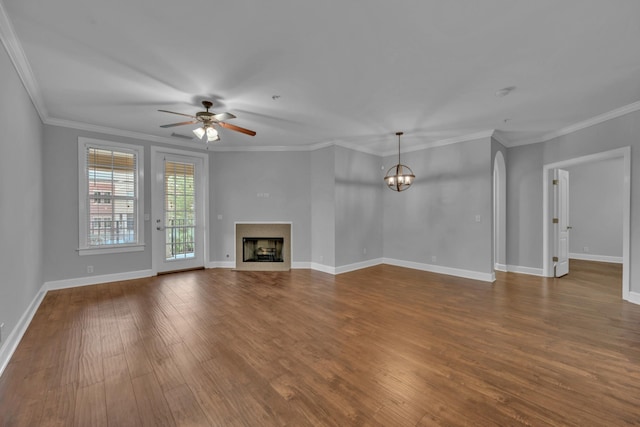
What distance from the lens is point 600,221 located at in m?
6.85

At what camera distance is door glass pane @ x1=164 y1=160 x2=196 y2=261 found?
5.55m

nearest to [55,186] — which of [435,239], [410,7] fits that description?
[410,7]

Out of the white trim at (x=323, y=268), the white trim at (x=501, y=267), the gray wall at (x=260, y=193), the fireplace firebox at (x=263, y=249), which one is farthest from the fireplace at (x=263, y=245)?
the white trim at (x=501, y=267)

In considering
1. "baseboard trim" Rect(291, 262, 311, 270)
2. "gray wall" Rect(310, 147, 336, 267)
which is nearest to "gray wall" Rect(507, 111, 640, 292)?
"gray wall" Rect(310, 147, 336, 267)

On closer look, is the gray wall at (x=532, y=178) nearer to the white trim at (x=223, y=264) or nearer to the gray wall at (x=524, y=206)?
the gray wall at (x=524, y=206)

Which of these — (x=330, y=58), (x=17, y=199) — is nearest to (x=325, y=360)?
(x=330, y=58)

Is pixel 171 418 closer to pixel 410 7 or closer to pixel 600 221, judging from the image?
pixel 410 7

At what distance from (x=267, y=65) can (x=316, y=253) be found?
4.07m

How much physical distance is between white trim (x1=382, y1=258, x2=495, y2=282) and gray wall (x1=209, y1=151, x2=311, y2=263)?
7.12ft

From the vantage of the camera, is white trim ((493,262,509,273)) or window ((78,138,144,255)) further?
white trim ((493,262,509,273))

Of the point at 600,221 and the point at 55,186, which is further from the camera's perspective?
the point at 600,221

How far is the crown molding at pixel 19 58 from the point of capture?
2083 mm

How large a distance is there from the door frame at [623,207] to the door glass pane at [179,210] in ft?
23.9

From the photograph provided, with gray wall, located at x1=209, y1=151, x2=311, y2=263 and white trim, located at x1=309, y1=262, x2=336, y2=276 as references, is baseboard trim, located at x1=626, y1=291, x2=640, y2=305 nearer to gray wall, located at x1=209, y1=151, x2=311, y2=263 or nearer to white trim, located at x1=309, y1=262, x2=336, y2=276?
white trim, located at x1=309, y1=262, x2=336, y2=276
